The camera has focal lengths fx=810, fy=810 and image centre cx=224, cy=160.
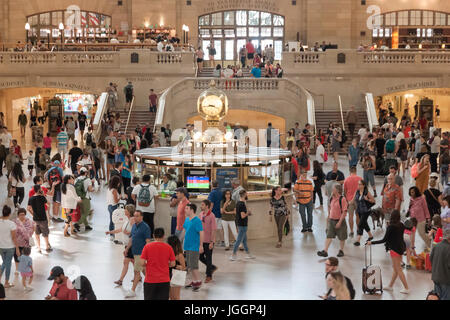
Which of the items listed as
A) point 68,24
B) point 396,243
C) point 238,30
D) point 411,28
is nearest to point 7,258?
point 396,243

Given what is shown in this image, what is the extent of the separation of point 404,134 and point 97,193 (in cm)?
1075

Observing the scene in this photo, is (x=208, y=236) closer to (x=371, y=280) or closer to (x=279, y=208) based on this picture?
(x=279, y=208)

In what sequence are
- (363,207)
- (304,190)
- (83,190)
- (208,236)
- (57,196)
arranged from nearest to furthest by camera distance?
1. (208,236)
2. (363,207)
3. (304,190)
4. (83,190)
5. (57,196)

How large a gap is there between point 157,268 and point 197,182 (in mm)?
5614

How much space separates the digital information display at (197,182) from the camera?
15539mm

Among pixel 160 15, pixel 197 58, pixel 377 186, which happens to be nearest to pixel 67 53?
pixel 197 58

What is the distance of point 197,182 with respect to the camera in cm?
1556

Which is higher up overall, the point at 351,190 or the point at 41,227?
the point at 351,190

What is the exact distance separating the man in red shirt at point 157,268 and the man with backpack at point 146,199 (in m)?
4.63

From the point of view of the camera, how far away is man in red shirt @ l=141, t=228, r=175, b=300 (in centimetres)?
1002

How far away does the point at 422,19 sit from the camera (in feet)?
140

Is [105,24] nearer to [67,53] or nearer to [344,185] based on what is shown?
[67,53]

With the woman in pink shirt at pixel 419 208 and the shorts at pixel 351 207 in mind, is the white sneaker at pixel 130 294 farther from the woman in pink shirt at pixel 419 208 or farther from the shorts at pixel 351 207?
the shorts at pixel 351 207

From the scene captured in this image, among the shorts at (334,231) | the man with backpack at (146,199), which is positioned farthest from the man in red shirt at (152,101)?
the shorts at (334,231)
